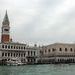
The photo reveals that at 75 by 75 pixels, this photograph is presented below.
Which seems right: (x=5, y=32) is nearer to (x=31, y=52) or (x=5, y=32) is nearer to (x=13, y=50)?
(x=13, y=50)

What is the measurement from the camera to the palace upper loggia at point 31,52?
83.8 metres

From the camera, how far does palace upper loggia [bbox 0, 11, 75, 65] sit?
275 ft

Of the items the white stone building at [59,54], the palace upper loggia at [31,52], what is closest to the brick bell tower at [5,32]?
the palace upper loggia at [31,52]

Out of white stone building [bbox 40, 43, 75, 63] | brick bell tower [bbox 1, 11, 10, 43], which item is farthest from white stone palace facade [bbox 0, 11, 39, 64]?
white stone building [bbox 40, 43, 75, 63]

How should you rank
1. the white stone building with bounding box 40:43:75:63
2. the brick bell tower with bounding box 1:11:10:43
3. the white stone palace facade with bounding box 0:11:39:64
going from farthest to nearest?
1. the white stone building with bounding box 40:43:75:63
2. the brick bell tower with bounding box 1:11:10:43
3. the white stone palace facade with bounding box 0:11:39:64

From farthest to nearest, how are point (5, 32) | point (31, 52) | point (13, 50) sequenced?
point (31, 52), point (5, 32), point (13, 50)

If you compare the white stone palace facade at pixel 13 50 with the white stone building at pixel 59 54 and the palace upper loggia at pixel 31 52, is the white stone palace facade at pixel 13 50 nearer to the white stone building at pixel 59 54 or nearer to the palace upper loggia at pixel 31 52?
the palace upper loggia at pixel 31 52

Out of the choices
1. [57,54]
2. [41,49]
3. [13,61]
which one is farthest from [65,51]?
[13,61]

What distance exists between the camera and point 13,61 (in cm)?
6988

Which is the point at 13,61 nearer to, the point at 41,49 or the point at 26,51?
the point at 26,51

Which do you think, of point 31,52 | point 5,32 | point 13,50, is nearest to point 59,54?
point 31,52

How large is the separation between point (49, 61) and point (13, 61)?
24033 millimetres

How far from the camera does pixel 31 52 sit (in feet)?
301

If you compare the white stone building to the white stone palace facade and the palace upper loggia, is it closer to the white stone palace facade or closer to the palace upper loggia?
the palace upper loggia
